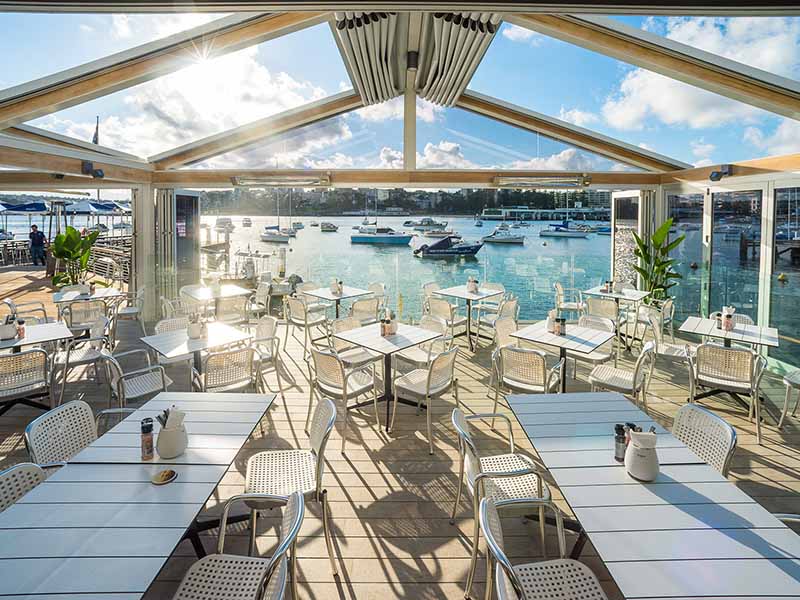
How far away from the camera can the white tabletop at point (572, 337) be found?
4277mm

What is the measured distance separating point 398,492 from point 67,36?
5.27 metres

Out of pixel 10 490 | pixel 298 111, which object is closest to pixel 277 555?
pixel 10 490

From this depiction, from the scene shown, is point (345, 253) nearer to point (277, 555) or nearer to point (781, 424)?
point (781, 424)

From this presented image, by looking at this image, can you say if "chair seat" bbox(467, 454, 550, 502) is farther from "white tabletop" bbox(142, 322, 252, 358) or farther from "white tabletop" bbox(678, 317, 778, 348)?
"white tabletop" bbox(678, 317, 778, 348)

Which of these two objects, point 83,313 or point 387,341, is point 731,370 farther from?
point 83,313

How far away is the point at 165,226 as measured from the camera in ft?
28.9

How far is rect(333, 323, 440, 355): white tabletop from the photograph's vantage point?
4.36 m

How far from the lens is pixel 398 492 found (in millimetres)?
3283

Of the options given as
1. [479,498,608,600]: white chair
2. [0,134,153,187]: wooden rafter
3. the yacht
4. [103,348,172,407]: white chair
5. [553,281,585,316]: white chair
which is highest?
[0,134,153,187]: wooden rafter

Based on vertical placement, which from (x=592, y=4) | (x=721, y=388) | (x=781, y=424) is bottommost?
(x=781, y=424)

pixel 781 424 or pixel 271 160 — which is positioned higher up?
pixel 271 160

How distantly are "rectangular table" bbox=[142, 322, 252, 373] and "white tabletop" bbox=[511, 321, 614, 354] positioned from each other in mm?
2804

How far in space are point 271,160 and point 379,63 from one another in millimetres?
2922

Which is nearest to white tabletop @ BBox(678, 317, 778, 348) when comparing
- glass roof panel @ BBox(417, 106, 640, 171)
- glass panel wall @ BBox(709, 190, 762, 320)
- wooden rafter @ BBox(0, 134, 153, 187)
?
glass panel wall @ BBox(709, 190, 762, 320)
